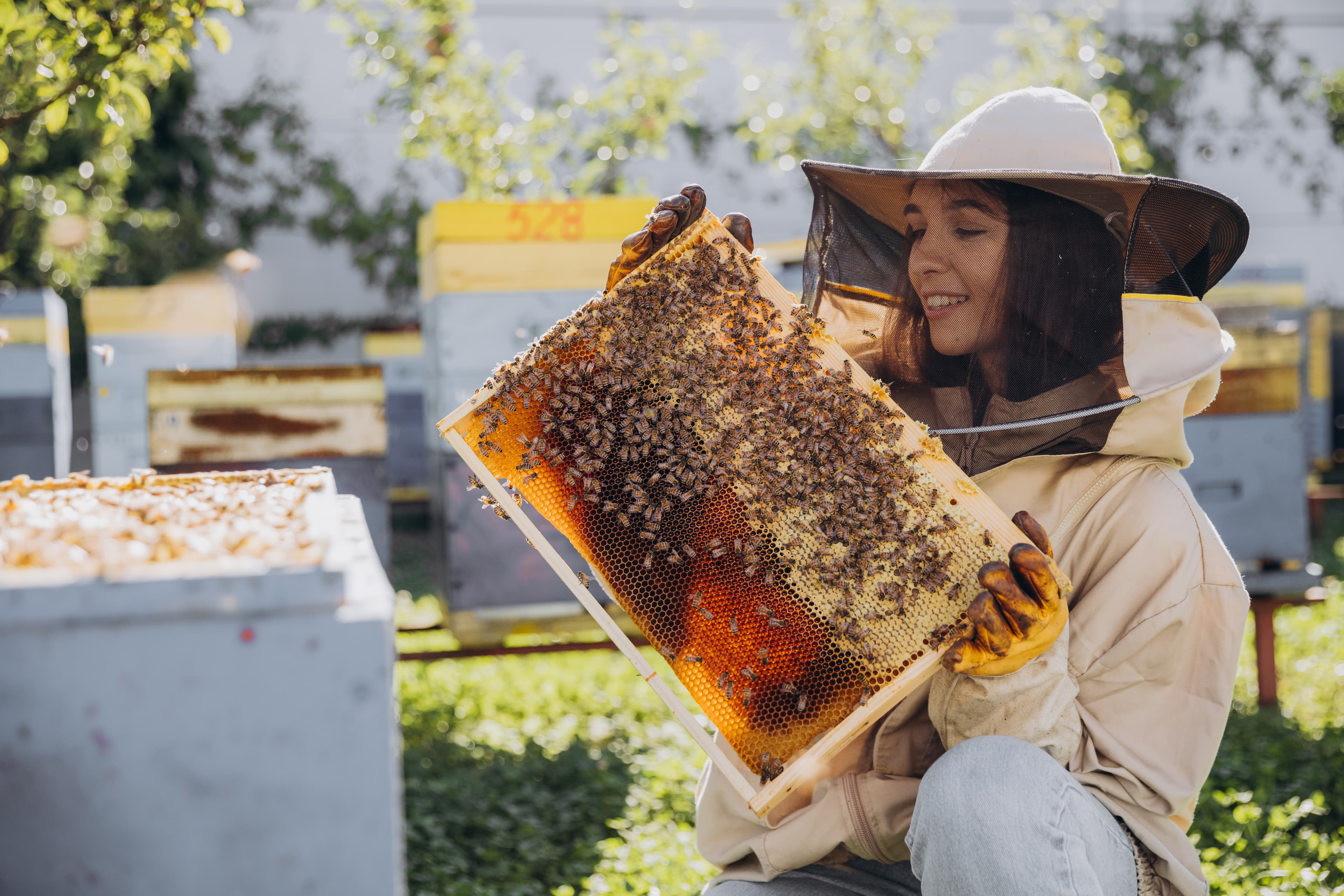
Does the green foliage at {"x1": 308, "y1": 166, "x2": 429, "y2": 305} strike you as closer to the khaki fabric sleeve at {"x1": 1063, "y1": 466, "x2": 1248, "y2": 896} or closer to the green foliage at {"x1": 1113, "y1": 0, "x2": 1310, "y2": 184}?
the green foliage at {"x1": 1113, "y1": 0, "x2": 1310, "y2": 184}

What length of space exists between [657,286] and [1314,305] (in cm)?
1606

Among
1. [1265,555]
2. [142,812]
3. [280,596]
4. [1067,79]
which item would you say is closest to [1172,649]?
[280,596]

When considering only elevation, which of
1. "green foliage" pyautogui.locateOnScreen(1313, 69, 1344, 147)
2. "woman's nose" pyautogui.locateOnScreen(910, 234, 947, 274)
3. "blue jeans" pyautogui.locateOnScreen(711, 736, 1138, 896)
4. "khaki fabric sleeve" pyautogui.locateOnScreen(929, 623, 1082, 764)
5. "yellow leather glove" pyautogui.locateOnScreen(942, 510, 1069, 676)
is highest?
"green foliage" pyautogui.locateOnScreen(1313, 69, 1344, 147)

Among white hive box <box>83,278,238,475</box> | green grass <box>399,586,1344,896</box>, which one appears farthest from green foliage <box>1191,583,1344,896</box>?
white hive box <box>83,278,238,475</box>

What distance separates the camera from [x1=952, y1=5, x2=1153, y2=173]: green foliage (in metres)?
8.20

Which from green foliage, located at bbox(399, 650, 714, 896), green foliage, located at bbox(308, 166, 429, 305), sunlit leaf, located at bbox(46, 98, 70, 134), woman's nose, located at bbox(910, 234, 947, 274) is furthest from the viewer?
green foliage, located at bbox(308, 166, 429, 305)

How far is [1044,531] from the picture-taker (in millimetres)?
1628

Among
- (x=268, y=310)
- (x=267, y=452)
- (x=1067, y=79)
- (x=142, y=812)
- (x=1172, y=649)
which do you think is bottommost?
(x=268, y=310)

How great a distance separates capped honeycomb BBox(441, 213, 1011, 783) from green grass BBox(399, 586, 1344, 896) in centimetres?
175

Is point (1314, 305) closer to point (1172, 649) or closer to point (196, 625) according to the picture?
point (1172, 649)

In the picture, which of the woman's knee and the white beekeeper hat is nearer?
the woman's knee

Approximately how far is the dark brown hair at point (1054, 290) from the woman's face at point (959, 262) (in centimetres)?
2

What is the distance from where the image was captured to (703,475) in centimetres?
173

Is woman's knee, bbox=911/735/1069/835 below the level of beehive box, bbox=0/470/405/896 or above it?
below
